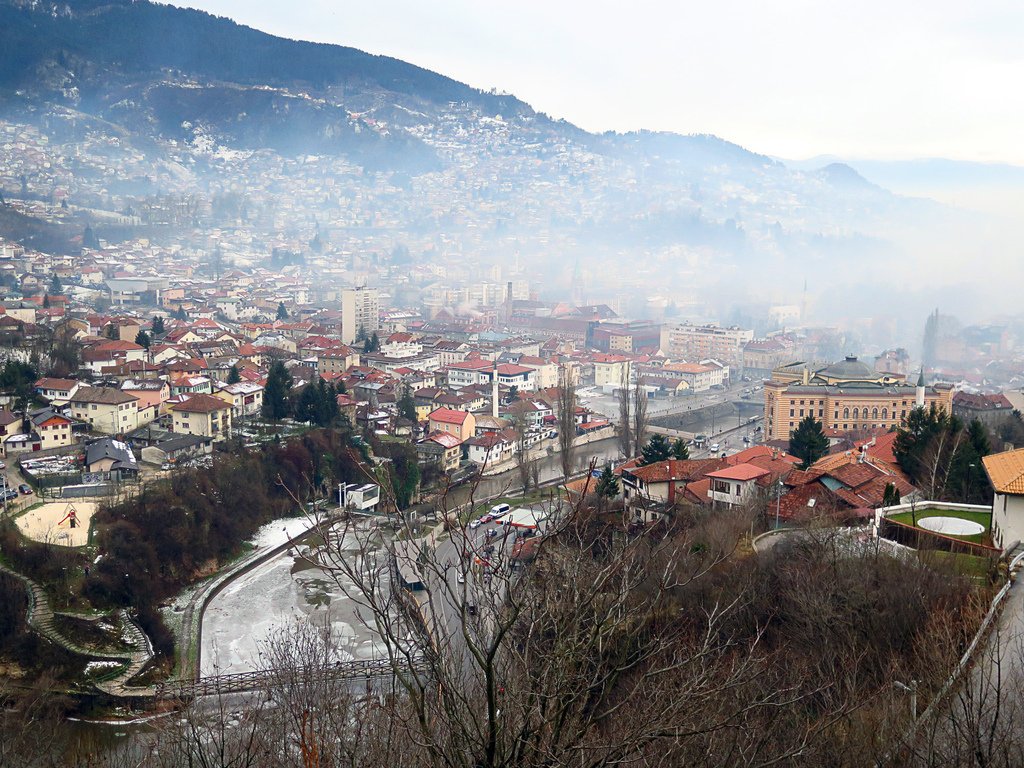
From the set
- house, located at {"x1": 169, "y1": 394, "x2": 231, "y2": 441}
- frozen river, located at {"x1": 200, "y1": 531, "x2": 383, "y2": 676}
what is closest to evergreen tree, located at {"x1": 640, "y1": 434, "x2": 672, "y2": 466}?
frozen river, located at {"x1": 200, "y1": 531, "x2": 383, "y2": 676}

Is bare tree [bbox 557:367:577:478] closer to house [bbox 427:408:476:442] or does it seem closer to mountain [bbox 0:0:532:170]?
house [bbox 427:408:476:442]

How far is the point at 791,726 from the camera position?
2482mm

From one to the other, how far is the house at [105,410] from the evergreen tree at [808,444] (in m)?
5.95

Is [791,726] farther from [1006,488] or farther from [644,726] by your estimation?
[1006,488]

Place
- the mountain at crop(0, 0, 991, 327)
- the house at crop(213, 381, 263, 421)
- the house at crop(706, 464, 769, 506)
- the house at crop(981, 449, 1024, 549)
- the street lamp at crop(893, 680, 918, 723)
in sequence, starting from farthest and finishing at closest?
the mountain at crop(0, 0, 991, 327) < the house at crop(213, 381, 263, 421) < the house at crop(706, 464, 769, 506) < the house at crop(981, 449, 1024, 549) < the street lamp at crop(893, 680, 918, 723)

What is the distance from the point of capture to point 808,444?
7590mm

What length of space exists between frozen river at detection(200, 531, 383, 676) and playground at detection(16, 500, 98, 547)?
104cm

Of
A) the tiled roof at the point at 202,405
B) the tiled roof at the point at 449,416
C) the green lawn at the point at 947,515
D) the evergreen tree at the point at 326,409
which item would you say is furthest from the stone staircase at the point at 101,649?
the tiled roof at the point at 449,416

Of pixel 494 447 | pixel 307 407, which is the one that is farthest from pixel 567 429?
pixel 307 407

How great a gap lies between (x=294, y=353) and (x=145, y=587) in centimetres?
927

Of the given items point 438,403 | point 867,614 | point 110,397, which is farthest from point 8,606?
point 438,403

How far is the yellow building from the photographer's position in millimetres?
11219

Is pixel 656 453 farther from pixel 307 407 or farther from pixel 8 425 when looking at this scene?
pixel 8 425

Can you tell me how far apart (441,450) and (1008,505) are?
6611 mm
